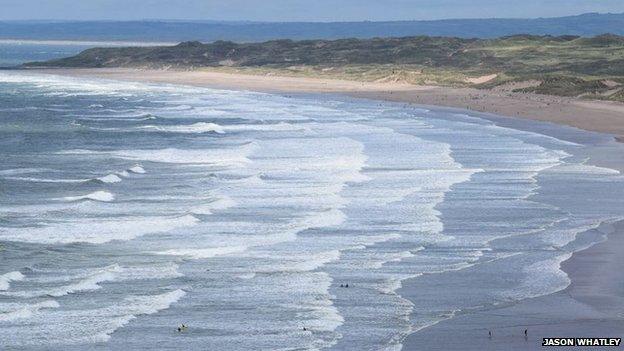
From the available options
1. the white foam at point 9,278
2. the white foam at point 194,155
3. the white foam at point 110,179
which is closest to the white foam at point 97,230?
the white foam at point 9,278

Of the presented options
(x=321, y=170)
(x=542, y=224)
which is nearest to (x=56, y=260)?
(x=542, y=224)

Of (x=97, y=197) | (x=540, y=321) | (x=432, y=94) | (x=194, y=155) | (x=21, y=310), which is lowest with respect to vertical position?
(x=432, y=94)

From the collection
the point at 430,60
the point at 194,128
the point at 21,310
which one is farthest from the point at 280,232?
the point at 430,60

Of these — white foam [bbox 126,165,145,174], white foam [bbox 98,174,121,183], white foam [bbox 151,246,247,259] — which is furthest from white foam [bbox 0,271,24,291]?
white foam [bbox 126,165,145,174]

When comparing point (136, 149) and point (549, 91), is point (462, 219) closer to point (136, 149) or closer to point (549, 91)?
point (136, 149)

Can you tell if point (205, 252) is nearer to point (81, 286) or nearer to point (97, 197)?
point (81, 286)

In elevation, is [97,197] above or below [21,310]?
below

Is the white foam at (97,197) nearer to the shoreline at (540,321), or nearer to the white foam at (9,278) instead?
the white foam at (9,278)
